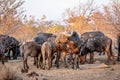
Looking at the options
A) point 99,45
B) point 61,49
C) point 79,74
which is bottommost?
point 79,74

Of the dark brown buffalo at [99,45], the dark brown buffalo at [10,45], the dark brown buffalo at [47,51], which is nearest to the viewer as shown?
the dark brown buffalo at [47,51]

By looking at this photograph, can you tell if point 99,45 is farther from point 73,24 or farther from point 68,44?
point 73,24

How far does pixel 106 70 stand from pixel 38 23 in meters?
45.2

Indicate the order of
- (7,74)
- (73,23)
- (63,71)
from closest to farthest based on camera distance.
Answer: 1. (7,74)
2. (63,71)
3. (73,23)

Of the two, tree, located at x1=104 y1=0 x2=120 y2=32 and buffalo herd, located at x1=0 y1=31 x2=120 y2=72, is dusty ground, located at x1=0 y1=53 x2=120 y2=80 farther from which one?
tree, located at x1=104 y1=0 x2=120 y2=32

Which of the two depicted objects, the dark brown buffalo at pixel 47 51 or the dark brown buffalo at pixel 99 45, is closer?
the dark brown buffalo at pixel 47 51

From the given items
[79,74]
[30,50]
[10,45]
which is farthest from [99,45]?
[10,45]

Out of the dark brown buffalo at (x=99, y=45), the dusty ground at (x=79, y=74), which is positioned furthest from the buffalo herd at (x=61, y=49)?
the dusty ground at (x=79, y=74)

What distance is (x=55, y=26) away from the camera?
6488cm

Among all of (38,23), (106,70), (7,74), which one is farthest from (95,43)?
(38,23)

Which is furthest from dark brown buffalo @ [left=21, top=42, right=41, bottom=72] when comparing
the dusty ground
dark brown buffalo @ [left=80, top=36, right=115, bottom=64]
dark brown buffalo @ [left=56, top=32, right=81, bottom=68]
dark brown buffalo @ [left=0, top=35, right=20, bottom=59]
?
dark brown buffalo @ [left=0, top=35, right=20, bottom=59]

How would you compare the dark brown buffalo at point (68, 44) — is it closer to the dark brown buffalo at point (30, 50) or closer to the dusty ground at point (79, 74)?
the dark brown buffalo at point (30, 50)

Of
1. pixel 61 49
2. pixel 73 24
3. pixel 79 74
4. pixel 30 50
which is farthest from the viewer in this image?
pixel 73 24

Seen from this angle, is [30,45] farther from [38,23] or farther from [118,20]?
[38,23]
